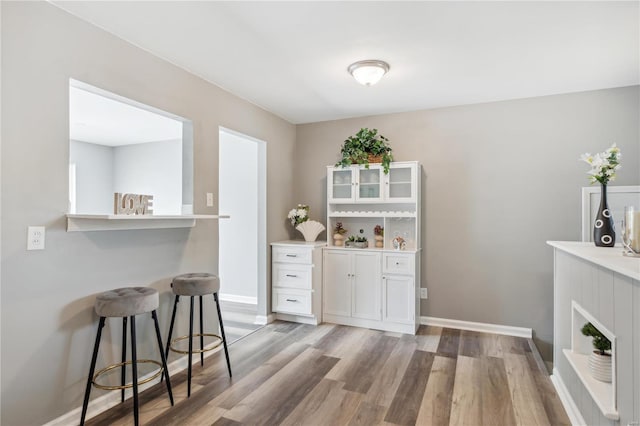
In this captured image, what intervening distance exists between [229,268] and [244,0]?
3.86 meters

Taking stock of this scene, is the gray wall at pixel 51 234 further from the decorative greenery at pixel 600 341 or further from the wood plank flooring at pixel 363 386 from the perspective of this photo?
the decorative greenery at pixel 600 341

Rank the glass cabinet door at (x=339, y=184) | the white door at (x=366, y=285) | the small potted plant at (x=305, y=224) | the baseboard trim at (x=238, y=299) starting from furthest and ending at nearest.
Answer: the baseboard trim at (x=238, y=299)
the small potted plant at (x=305, y=224)
the glass cabinet door at (x=339, y=184)
the white door at (x=366, y=285)

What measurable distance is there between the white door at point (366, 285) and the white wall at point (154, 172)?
10.5 feet

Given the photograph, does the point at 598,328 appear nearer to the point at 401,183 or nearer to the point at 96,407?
the point at 401,183

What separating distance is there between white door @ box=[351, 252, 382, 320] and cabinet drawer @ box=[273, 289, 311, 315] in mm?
515

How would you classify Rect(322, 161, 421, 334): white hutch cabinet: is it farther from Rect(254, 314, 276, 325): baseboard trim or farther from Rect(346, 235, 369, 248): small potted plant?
Rect(254, 314, 276, 325): baseboard trim

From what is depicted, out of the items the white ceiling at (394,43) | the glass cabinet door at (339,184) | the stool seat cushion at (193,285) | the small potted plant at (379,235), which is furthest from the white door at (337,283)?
the white ceiling at (394,43)

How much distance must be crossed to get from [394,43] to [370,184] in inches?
68.8

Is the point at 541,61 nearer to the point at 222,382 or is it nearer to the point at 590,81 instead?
the point at 590,81

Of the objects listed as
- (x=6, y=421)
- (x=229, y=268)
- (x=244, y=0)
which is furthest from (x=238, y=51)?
(x=229, y=268)

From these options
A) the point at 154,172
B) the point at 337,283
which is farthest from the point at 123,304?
the point at 154,172

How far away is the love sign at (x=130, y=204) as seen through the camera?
220cm

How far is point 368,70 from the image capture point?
2.75m

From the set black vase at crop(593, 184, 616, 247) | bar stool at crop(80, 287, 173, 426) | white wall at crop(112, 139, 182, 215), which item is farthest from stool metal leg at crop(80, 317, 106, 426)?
white wall at crop(112, 139, 182, 215)
